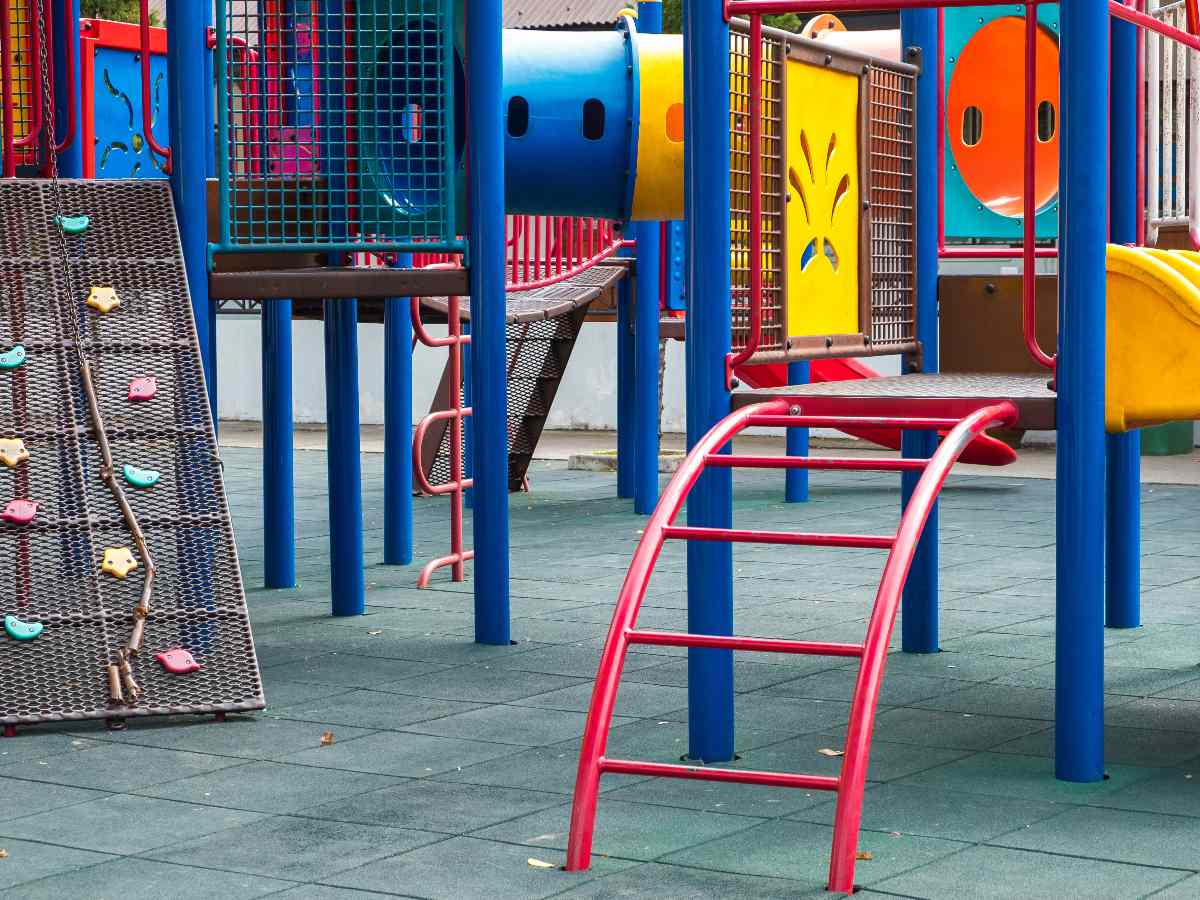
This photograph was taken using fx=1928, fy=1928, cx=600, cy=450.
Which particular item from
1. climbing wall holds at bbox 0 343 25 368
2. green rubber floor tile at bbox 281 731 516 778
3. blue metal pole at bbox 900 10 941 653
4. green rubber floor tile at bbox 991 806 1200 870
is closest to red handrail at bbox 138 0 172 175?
climbing wall holds at bbox 0 343 25 368

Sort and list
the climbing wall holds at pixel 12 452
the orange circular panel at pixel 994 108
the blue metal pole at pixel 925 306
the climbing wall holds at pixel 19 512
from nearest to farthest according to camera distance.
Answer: the climbing wall holds at pixel 19 512 < the climbing wall holds at pixel 12 452 < the blue metal pole at pixel 925 306 < the orange circular panel at pixel 994 108

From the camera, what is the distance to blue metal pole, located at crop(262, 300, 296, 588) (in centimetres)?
808

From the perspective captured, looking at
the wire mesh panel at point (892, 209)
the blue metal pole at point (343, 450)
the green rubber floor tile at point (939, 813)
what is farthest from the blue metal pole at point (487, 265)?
the green rubber floor tile at point (939, 813)

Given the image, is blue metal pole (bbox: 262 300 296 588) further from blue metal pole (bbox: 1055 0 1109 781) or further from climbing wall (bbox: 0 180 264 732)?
blue metal pole (bbox: 1055 0 1109 781)

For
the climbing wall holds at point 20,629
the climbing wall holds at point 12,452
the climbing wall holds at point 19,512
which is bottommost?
the climbing wall holds at point 20,629

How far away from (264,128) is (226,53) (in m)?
0.29

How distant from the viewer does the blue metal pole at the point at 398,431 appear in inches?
345

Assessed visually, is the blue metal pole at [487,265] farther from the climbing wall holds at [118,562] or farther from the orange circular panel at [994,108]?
the orange circular panel at [994,108]

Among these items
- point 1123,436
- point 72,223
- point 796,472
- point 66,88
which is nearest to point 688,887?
point 1123,436

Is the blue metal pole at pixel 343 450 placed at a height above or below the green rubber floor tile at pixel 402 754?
above

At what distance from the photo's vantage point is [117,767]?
5.02 m

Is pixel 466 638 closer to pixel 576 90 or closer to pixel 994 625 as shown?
pixel 994 625

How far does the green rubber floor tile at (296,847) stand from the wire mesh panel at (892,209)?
2.64 meters

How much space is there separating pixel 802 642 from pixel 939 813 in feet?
1.79
